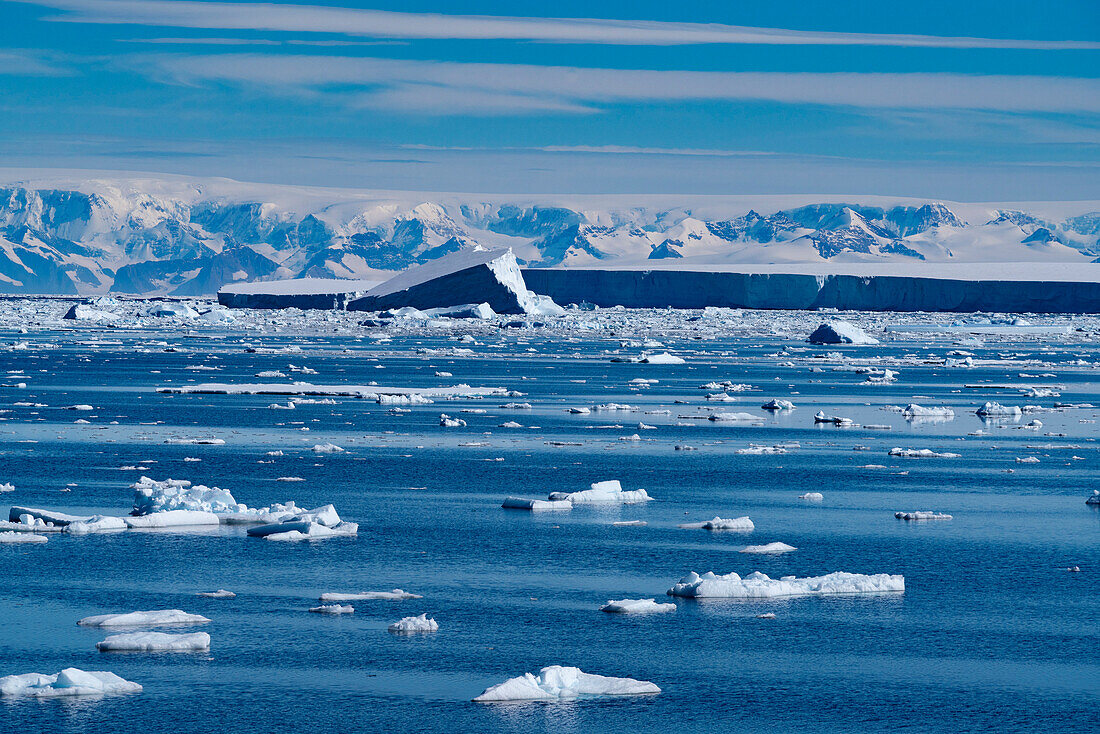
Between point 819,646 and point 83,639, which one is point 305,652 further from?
point 819,646

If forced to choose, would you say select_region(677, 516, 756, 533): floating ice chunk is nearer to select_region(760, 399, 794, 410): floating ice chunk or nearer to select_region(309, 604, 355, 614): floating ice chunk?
select_region(309, 604, 355, 614): floating ice chunk

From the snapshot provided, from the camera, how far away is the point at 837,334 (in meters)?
51.9

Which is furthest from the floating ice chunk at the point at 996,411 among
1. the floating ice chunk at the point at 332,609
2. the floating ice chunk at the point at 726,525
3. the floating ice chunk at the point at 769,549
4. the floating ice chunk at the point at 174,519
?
the floating ice chunk at the point at 332,609

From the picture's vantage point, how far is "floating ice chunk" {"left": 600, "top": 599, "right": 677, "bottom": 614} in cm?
973

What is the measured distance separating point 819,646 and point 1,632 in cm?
468

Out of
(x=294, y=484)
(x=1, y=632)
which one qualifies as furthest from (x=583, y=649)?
(x=294, y=484)

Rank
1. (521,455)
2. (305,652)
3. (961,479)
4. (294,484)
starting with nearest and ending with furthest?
(305,652) → (294,484) → (961,479) → (521,455)

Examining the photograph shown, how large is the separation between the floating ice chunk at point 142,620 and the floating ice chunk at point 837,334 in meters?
44.2

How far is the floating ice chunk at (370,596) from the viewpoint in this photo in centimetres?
985

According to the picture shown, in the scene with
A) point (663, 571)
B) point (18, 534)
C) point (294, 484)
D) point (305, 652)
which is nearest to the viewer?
point (305, 652)

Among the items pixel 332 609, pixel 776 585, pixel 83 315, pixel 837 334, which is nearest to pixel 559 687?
pixel 332 609

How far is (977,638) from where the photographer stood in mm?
9242

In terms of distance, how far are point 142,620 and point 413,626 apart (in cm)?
157

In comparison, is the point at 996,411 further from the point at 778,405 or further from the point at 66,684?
the point at 66,684
